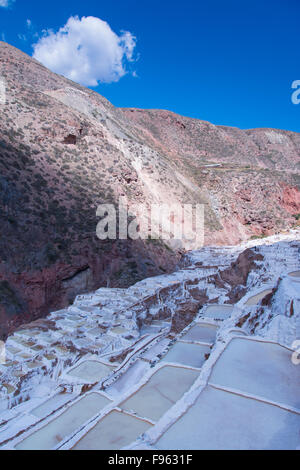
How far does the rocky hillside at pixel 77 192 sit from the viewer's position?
17594mm

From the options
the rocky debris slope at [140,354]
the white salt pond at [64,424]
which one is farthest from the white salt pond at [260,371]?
the white salt pond at [64,424]

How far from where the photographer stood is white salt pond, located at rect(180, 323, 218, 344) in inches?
248

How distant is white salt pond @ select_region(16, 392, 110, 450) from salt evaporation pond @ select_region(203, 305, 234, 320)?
359cm

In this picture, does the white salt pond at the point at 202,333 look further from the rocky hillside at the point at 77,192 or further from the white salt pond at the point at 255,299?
the rocky hillside at the point at 77,192

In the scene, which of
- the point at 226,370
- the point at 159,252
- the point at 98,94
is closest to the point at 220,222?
the point at 159,252

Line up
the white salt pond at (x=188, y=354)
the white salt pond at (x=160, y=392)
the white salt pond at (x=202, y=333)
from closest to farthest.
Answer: the white salt pond at (x=160, y=392), the white salt pond at (x=188, y=354), the white salt pond at (x=202, y=333)

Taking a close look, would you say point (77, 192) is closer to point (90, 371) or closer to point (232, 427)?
point (90, 371)

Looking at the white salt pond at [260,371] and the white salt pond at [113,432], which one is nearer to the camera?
the white salt pond at [113,432]

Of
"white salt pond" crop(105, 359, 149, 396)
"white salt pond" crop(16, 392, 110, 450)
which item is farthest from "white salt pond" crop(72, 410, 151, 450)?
"white salt pond" crop(105, 359, 149, 396)

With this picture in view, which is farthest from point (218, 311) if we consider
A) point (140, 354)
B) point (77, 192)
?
point (77, 192)

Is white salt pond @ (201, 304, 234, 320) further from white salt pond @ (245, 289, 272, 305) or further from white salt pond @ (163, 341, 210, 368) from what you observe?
white salt pond @ (163, 341, 210, 368)

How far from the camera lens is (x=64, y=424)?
4.73 metres

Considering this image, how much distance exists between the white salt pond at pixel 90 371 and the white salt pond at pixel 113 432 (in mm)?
3751

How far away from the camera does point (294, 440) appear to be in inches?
104
